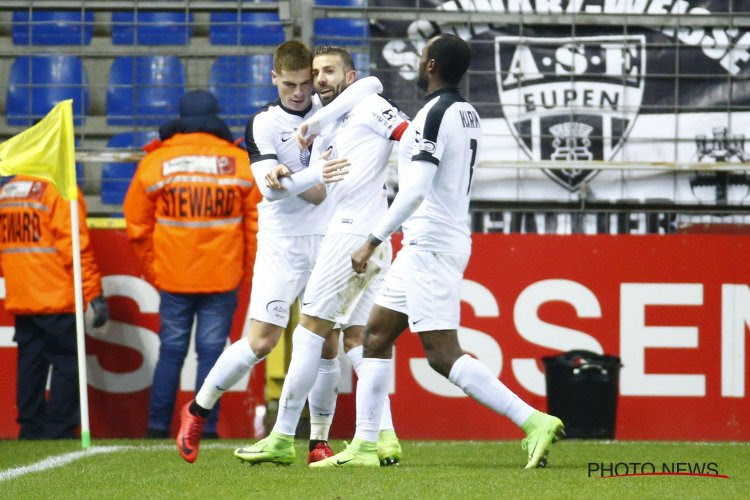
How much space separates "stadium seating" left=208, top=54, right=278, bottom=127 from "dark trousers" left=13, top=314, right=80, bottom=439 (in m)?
1.93

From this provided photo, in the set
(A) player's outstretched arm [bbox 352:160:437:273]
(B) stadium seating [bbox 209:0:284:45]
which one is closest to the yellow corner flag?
(B) stadium seating [bbox 209:0:284:45]

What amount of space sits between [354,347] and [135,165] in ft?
11.8

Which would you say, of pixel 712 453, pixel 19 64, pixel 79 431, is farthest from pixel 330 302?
pixel 19 64

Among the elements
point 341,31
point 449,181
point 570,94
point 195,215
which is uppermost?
point 341,31

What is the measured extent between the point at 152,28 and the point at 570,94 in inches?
115

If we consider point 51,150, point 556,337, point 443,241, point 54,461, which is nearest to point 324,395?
point 443,241

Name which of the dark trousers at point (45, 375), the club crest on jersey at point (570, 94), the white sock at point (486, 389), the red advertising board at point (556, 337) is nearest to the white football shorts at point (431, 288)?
the white sock at point (486, 389)

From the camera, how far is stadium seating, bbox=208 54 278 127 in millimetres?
10047

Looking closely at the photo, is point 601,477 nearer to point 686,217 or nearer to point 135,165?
point 686,217

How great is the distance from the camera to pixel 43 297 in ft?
30.5

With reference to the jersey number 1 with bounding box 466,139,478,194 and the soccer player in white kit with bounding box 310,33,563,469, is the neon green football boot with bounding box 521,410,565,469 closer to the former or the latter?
the soccer player in white kit with bounding box 310,33,563,469

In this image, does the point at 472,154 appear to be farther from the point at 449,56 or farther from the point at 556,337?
the point at 556,337

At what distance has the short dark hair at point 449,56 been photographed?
639 centimetres

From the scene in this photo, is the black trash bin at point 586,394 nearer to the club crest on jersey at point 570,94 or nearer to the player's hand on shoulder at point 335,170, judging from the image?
the club crest on jersey at point 570,94
